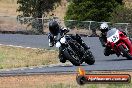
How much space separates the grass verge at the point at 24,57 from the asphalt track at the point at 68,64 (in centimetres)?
173

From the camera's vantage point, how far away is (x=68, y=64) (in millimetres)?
24531

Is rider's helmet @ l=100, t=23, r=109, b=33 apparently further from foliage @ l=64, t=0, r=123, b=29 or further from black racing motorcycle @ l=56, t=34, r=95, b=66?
foliage @ l=64, t=0, r=123, b=29

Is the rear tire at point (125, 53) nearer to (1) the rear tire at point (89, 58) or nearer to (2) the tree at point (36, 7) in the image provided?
(1) the rear tire at point (89, 58)

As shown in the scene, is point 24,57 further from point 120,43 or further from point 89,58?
point 89,58

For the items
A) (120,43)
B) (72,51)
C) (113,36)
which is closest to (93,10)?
(113,36)

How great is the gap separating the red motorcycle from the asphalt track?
1.22 feet

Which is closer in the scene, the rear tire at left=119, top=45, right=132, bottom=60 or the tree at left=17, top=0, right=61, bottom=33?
the rear tire at left=119, top=45, right=132, bottom=60

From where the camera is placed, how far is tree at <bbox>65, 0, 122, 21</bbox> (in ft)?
181

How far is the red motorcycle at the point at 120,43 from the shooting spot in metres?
24.4

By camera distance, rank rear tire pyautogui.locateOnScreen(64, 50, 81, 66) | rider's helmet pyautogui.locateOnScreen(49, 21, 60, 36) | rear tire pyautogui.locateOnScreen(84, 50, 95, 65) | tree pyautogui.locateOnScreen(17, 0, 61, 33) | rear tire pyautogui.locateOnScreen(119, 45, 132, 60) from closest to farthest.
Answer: rider's helmet pyautogui.locateOnScreen(49, 21, 60, 36) → rear tire pyautogui.locateOnScreen(64, 50, 81, 66) → rear tire pyautogui.locateOnScreen(84, 50, 95, 65) → rear tire pyautogui.locateOnScreen(119, 45, 132, 60) → tree pyautogui.locateOnScreen(17, 0, 61, 33)

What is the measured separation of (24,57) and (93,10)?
1005 inches

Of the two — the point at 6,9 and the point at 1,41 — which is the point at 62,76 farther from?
the point at 6,9

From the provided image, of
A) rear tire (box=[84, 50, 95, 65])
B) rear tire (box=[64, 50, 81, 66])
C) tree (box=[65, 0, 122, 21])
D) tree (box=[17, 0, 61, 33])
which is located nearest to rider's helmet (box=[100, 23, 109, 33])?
rear tire (box=[84, 50, 95, 65])

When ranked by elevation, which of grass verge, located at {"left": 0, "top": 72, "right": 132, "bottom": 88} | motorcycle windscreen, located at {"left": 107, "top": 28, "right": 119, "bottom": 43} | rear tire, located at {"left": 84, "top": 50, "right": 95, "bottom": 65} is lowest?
rear tire, located at {"left": 84, "top": 50, "right": 95, "bottom": 65}
